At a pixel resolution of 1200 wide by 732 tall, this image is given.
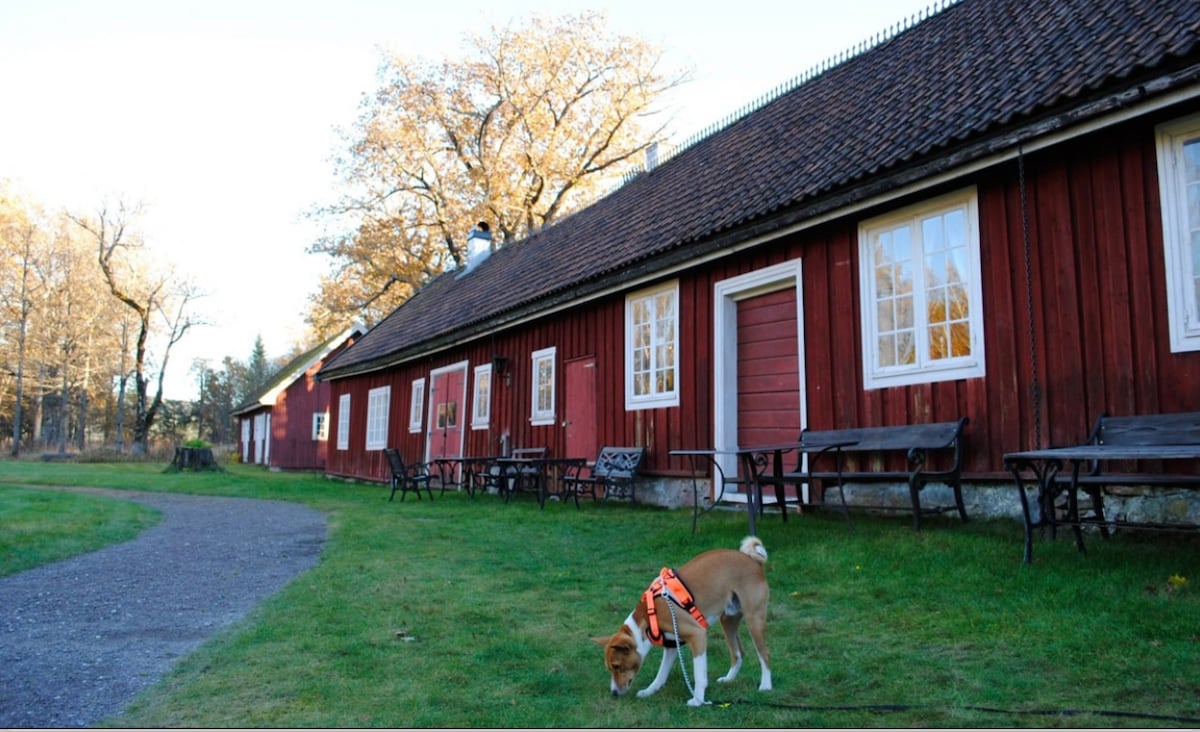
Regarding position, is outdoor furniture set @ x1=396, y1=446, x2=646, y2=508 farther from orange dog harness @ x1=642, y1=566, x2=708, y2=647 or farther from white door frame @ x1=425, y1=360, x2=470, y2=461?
orange dog harness @ x1=642, y1=566, x2=708, y2=647

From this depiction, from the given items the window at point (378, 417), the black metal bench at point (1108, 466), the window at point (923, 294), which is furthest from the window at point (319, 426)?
the black metal bench at point (1108, 466)

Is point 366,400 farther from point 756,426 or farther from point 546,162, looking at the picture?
point 756,426

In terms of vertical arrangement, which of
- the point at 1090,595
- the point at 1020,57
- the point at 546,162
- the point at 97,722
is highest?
the point at 546,162

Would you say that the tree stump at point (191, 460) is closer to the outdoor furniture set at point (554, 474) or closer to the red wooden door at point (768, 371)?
the outdoor furniture set at point (554, 474)

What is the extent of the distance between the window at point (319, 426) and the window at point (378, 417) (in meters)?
12.1

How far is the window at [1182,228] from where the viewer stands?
5371 mm

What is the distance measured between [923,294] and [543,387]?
23.9ft

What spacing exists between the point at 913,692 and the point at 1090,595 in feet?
5.45

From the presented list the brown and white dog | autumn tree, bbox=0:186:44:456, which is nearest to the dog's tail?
the brown and white dog

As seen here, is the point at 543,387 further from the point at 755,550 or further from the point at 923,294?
the point at 755,550

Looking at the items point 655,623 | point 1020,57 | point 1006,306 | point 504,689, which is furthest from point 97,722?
point 1020,57

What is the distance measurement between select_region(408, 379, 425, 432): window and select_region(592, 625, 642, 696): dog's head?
15.5 meters

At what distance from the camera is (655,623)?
327cm

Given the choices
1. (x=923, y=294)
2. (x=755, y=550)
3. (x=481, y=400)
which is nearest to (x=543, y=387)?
(x=481, y=400)
